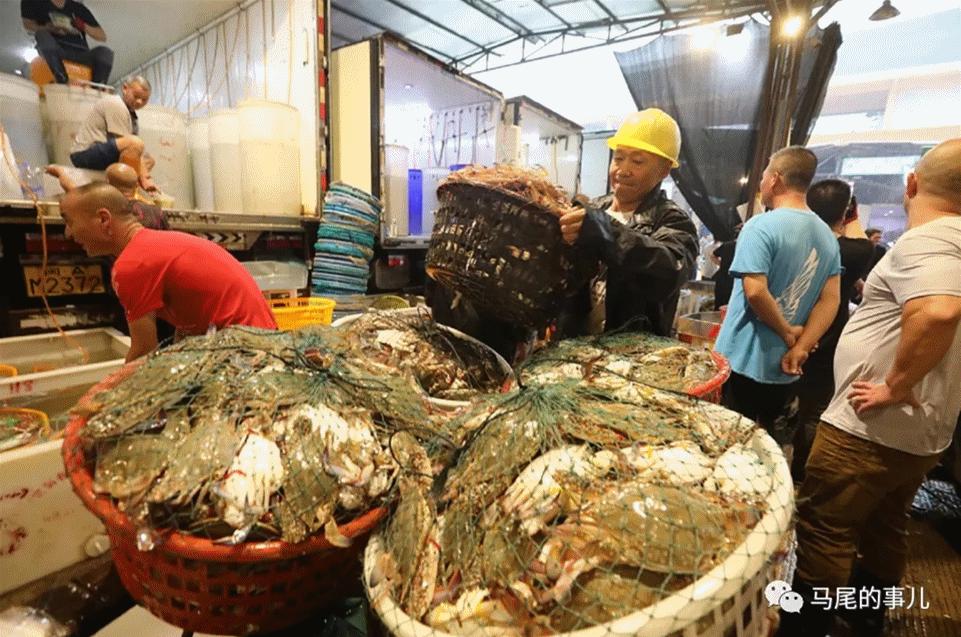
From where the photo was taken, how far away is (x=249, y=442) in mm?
825

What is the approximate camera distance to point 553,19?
307 inches

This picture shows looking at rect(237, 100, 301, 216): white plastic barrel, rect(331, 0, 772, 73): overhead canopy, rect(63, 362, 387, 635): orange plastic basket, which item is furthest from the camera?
rect(331, 0, 772, 73): overhead canopy

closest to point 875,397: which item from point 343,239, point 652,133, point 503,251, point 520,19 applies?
point 652,133

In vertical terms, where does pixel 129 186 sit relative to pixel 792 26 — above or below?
below

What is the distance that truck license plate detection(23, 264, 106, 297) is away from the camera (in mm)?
2721

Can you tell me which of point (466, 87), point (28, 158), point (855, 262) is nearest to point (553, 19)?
point (466, 87)

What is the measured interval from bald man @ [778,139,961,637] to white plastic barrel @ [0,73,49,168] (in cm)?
537

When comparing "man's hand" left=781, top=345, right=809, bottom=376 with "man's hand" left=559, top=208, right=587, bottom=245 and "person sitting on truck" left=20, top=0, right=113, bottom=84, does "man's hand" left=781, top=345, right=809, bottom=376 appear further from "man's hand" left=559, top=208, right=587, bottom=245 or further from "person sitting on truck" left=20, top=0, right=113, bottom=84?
"person sitting on truck" left=20, top=0, right=113, bottom=84

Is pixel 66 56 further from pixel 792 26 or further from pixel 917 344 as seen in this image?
pixel 792 26

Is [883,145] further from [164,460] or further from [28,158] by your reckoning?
[28,158]

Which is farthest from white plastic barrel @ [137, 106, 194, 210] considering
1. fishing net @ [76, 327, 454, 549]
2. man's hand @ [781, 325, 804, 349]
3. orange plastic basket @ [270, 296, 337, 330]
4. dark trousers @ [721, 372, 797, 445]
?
man's hand @ [781, 325, 804, 349]

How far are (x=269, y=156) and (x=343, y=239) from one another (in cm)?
89

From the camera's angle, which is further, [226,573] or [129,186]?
[129,186]

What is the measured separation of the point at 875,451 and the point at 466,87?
5427 mm
